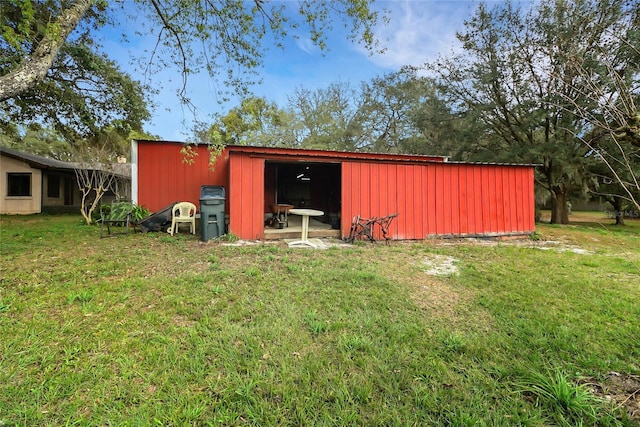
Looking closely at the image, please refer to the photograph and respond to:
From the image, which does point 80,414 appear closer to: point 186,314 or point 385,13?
point 186,314

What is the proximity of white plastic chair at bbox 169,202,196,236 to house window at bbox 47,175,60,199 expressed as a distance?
12.0 metres

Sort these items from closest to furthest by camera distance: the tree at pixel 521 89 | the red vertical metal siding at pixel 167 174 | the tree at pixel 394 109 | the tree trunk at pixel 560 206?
the red vertical metal siding at pixel 167 174
the tree at pixel 521 89
the tree trunk at pixel 560 206
the tree at pixel 394 109

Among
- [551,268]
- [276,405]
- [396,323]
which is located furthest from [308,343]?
[551,268]

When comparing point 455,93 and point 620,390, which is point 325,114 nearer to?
point 455,93

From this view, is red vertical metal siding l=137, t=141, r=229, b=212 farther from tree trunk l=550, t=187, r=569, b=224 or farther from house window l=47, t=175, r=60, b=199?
tree trunk l=550, t=187, r=569, b=224

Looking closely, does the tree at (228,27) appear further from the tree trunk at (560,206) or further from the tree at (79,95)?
the tree trunk at (560,206)

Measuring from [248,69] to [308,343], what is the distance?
589 cm

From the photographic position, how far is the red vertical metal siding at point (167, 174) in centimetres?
834

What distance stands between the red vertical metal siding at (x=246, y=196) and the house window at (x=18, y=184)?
12.7 meters

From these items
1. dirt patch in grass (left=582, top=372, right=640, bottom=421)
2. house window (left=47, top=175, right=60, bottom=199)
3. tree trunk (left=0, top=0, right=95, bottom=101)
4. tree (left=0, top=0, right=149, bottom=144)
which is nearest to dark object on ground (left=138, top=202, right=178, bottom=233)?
tree trunk (left=0, top=0, right=95, bottom=101)

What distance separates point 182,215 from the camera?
730cm

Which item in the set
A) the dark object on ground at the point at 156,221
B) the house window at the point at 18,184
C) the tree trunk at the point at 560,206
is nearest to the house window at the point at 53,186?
the house window at the point at 18,184

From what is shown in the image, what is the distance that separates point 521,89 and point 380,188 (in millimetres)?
9815

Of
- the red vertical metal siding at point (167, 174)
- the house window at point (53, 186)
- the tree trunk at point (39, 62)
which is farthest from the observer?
the house window at point (53, 186)
